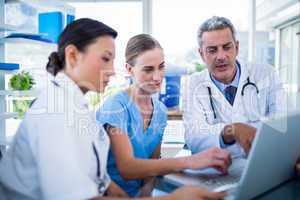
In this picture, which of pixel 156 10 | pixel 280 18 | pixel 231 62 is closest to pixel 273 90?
pixel 231 62

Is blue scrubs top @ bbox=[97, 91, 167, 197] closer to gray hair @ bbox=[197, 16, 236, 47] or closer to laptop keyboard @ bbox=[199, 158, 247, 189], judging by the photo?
laptop keyboard @ bbox=[199, 158, 247, 189]

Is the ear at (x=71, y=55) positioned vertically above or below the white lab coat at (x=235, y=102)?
above

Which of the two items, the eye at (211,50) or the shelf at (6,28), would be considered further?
the shelf at (6,28)

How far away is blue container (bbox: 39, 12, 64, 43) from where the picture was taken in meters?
1.45

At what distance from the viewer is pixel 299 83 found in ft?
8.37

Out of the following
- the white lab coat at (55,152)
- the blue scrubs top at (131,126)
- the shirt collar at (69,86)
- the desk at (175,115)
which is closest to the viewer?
the white lab coat at (55,152)

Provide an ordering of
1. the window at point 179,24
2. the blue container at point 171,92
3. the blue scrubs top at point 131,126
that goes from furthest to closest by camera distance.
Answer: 1. the window at point 179,24
2. the blue container at point 171,92
3. the blue scrubs top at point 131,126

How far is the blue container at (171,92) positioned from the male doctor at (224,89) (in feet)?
0.62

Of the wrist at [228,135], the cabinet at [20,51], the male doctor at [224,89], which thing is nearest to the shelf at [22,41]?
the cabinet at [20,51]

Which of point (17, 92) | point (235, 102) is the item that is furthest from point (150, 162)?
point (17, 92)

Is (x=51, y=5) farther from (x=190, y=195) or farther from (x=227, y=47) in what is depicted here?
(x=190, y=195)

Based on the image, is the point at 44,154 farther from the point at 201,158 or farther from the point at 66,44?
the point at 201,158

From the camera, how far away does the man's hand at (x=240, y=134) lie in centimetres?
93

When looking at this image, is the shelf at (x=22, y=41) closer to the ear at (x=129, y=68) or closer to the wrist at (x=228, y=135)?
the ear at (x=129, y=68)
